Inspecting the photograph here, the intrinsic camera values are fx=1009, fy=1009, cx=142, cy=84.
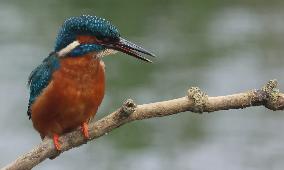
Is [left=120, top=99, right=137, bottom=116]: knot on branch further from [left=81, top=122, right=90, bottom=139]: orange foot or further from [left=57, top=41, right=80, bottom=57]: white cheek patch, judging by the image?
[left=57, top=41, right=80, bottom=57]: white cheek patch

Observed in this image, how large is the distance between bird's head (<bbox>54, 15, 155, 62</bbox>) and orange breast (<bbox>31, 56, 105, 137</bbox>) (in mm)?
98

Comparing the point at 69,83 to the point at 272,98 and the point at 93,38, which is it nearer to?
the point at 93,38

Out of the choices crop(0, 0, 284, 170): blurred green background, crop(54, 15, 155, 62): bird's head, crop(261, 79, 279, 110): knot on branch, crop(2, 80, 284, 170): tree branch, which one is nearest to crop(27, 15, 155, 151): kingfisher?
crop(54, 15, 155, 62): bird's head

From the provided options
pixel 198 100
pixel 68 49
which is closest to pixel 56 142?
pixel 68 49

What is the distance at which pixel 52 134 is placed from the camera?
14.4 ft

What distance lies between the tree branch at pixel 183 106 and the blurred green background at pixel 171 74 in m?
5.06

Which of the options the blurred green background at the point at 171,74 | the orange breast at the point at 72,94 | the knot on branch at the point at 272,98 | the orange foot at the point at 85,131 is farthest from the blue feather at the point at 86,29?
the blurred green background at the point at 171,74

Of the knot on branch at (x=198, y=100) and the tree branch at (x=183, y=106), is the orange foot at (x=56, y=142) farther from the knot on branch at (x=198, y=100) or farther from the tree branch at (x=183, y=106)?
the knot on branch at (x=198, y=100)

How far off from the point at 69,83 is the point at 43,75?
169mm

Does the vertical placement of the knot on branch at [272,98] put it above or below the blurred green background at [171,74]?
below

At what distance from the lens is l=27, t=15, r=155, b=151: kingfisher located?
421 cm

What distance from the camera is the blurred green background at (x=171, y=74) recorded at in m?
9.30

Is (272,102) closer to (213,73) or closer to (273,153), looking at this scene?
(273,153)

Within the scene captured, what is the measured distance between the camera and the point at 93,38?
416cm
